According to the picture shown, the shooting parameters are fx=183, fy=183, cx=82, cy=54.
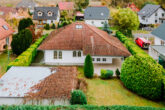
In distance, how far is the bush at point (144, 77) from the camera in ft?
58.5

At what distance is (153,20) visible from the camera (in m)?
62.0

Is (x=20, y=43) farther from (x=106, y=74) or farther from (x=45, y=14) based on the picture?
(x=45, y=14)

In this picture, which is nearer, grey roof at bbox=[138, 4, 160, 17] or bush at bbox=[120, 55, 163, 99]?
bush at bbox=[120, 55, 163, 99]

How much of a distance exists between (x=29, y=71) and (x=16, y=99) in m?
5.14

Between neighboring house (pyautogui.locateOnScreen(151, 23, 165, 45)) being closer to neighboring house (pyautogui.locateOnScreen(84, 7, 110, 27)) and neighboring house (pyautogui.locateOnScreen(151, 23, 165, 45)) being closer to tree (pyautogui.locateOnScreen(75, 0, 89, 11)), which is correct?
neighboring house (pyautogui.locateOnScreen(84, 7, 110, 27))

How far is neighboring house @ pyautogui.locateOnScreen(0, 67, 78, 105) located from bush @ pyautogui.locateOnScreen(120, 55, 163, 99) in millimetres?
6211

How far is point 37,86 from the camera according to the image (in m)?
16.2

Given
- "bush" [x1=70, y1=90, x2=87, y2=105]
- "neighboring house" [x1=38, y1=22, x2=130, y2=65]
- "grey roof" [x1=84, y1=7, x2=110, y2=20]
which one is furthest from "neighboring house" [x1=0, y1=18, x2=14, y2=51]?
"grey roof" [x1=84, y1=7, x2=110, y2=20]

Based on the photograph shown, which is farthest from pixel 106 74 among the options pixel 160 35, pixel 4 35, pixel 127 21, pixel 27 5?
pixel 27 5

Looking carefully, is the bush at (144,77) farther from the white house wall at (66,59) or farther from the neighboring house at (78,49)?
the white house wall at (66,59)

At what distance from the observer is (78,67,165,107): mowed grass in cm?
1789

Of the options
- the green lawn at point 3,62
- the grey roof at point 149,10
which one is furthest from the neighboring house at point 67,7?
the green lawn at point 3,62

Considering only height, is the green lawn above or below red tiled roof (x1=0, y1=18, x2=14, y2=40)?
below

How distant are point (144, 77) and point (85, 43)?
1234 cm
